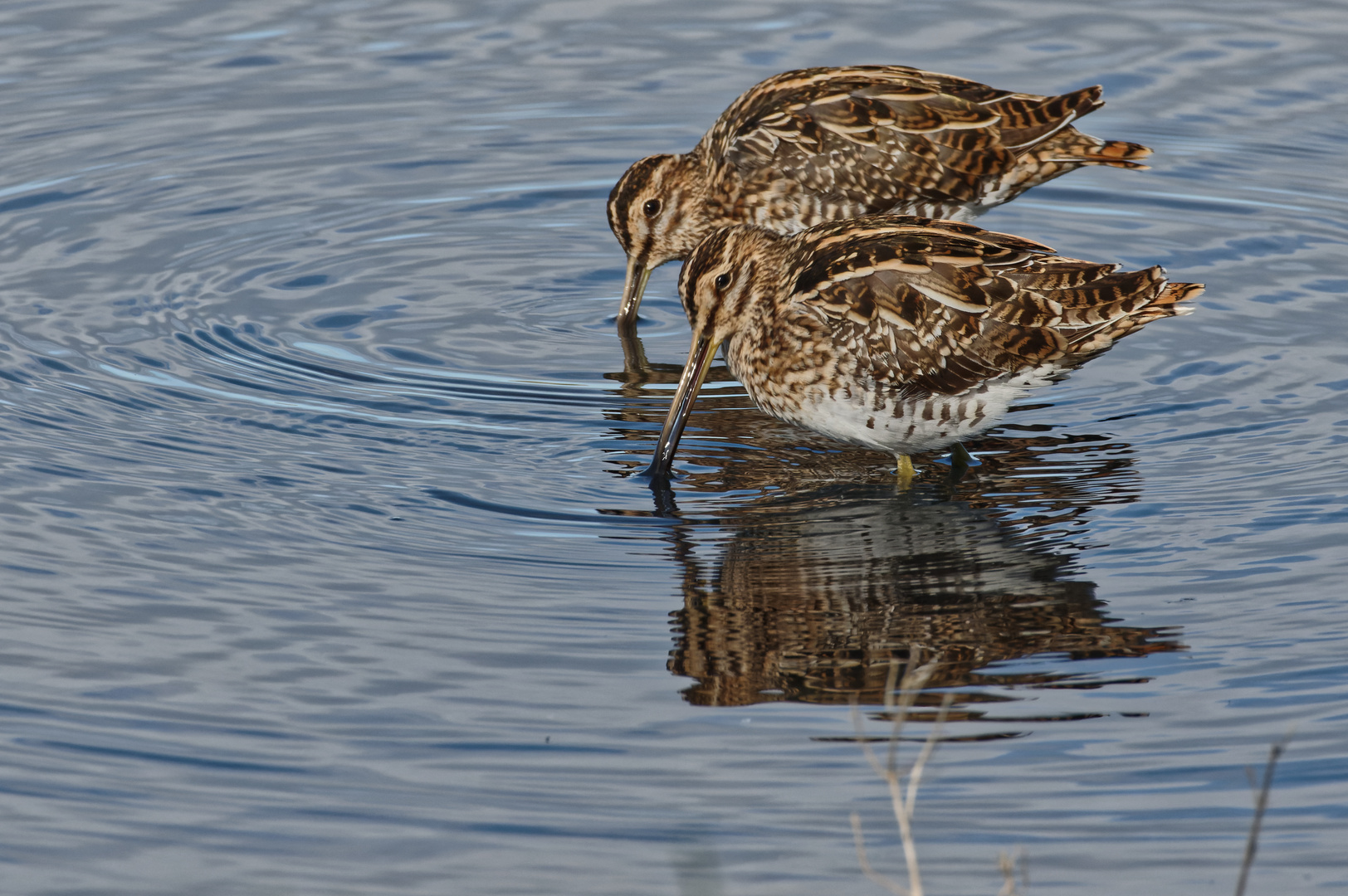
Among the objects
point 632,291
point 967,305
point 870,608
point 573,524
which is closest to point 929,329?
point 967,305

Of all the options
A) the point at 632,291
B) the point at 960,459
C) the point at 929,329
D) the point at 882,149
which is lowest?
the point at 960,459

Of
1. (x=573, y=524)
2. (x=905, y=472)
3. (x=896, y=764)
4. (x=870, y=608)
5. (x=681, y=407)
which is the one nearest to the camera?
(x=896, y=764)

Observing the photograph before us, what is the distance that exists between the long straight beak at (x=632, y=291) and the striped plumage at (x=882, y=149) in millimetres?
13

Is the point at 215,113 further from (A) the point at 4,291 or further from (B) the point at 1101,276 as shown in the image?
(B) the point at 1101,276

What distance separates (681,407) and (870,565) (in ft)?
5.65

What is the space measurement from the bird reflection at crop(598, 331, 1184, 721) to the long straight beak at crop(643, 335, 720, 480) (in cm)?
13

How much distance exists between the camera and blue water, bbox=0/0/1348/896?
20.3 feet

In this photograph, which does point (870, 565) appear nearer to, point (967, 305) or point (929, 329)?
point (929, 329)

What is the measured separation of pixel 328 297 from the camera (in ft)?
38.5

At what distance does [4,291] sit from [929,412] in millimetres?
5982

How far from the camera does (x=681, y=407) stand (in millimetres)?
9461

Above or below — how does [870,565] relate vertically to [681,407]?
below

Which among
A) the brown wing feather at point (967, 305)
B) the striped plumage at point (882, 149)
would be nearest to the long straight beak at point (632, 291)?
the striped plumage at point (882, 149)

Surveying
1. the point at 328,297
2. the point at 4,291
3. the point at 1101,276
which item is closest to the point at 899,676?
the point at 1101,276
